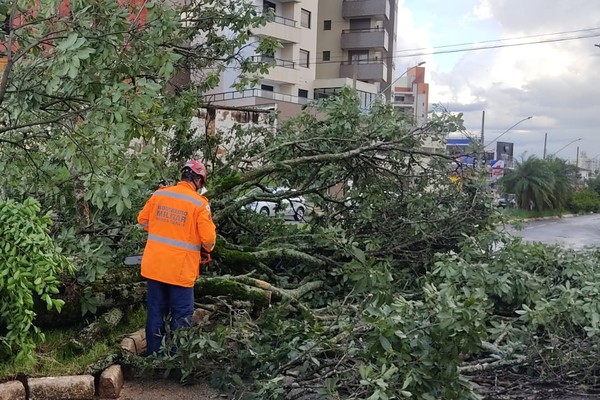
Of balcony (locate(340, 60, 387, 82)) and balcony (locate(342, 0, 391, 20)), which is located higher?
balcony (locate(342, 0, 391, 20))

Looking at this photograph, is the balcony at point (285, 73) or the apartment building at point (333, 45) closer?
the balcony at point (285, 73)

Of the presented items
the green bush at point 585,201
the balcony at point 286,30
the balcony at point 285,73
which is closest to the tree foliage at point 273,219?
the balcony at point 285,73

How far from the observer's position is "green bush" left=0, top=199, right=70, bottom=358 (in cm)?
373

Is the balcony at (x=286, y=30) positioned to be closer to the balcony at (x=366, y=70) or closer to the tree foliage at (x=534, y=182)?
the balcony at (x=366, y=70)

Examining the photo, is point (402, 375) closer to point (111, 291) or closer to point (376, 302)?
point (376, 302)

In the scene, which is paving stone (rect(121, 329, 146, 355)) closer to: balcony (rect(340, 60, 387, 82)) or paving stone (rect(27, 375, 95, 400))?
paving stone (rect(27, 375, 95, 400))

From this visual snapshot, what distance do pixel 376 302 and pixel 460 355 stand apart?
0.53 metres

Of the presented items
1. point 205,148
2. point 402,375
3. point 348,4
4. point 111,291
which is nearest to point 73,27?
point 111,291

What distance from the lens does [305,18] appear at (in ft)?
135

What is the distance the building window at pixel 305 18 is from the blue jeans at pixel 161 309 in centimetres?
3845

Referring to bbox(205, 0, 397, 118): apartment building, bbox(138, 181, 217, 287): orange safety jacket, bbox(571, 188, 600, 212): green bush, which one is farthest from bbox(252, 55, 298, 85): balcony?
bbox(138, 181, 217, 287): orange safety jacket

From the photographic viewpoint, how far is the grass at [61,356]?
13.3 feet

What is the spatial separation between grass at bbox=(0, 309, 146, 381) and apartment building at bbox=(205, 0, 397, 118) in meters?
34.7

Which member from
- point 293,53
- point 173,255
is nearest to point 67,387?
point 173,255
